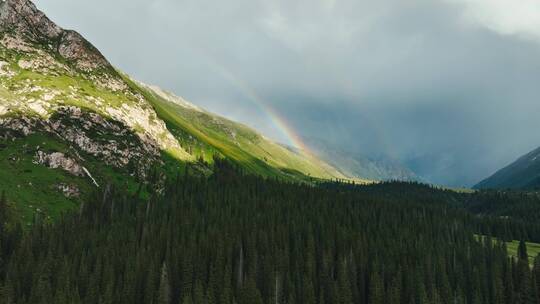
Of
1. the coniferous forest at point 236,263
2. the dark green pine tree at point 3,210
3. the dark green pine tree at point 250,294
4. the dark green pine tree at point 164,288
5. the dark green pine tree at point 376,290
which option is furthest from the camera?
the dark green pine tree at point 3,210

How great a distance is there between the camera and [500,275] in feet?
484

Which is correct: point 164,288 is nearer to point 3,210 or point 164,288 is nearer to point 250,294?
point 250,294

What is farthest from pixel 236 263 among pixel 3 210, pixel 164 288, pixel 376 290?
pixel 3 210

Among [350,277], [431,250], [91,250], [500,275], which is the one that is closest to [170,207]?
[91,250]

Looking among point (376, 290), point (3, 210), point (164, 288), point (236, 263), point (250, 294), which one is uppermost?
point (3, 210)

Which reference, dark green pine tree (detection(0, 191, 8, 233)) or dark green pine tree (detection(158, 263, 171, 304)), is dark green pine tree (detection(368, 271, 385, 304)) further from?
dark green pine tree (detection(0, 191, 8, 233))

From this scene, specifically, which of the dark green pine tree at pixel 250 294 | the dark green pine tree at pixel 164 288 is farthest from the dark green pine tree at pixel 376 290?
the dark green pine tree at pixel 164 288

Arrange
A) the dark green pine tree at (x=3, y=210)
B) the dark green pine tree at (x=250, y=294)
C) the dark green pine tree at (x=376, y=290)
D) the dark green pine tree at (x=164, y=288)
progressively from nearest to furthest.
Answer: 1. the dark green pine tree at (x=250, y=294)
2. the dark green pine tree at (x=164, y=288)
3. the dark green pine tree at (x=376, y=290)
4. the dark green pine tree at (x=3, y=210)

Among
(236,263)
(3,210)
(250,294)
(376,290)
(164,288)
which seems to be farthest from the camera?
(3,210)

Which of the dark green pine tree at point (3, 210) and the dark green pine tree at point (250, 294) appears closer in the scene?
the dark green pine tree at point (250, 294)

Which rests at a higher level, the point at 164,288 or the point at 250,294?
the point at 164,288

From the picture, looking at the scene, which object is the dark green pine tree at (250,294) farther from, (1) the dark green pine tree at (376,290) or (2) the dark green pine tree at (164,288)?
(1) the dark green pine tree at (376,290)

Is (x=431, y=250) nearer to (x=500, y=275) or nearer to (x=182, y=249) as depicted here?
(x=500, y=275)

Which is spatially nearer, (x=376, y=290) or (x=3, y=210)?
(x=376, y=290)
